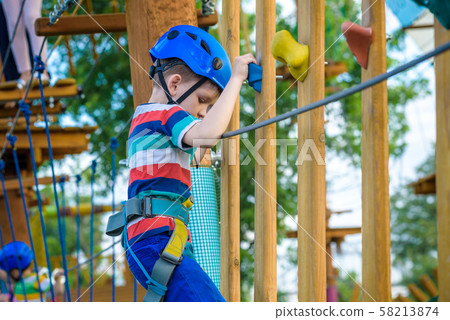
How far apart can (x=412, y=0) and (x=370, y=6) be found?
13cm

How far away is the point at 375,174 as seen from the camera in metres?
1.40

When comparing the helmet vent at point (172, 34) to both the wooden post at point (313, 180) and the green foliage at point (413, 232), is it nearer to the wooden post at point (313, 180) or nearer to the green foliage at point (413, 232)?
the wooden post at point (313, 180)

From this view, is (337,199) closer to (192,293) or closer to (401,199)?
(192,293)

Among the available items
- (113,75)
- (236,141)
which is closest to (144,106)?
(236,141)

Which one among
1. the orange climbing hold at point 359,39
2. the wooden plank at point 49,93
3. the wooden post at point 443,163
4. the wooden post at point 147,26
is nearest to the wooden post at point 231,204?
the wooden post at point 147,26

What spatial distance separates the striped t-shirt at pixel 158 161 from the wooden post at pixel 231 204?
1.19ft

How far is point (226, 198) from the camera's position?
2186 millimetres

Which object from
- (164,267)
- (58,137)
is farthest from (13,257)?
(164,267)

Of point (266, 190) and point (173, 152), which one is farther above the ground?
point (173, 152)

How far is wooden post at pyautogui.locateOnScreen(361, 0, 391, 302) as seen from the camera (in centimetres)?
137

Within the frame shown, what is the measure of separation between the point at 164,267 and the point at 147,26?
3.76ft

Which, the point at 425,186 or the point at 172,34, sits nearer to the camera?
the point at 172,34

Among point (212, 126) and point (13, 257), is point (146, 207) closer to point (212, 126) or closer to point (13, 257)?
point (212, 126)

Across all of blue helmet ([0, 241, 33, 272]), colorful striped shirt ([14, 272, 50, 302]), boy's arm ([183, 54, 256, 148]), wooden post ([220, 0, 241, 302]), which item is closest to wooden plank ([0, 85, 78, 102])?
blue helmet ([0, 241, 33, 272])
